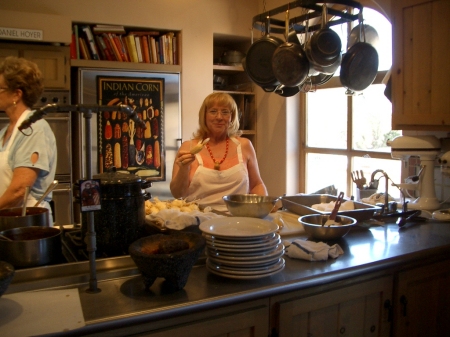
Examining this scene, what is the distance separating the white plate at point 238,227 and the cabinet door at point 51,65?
99.5 inches

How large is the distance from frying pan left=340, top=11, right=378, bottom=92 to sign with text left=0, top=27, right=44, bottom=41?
7.80 feet

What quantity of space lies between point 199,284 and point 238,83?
370 cm

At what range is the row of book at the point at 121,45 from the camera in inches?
145

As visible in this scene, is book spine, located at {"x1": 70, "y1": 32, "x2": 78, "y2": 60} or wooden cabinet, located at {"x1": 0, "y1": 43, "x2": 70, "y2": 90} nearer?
wooden cabinet, located at {"x1": 0, "y1": 43, "x2": 70, "y2": 90}

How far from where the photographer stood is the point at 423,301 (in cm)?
178

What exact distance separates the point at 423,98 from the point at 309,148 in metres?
1.75

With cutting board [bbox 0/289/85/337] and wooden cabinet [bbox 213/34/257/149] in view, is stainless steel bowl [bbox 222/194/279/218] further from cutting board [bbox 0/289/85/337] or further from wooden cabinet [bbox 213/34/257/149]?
wooden cabinet [bbox 213/34/257/149]

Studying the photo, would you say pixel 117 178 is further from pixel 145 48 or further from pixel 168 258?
pixel 145 48

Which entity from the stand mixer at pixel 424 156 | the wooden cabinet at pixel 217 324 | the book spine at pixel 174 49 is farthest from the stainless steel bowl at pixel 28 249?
the book spine at pixel 174 49

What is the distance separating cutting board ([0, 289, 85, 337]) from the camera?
102cm

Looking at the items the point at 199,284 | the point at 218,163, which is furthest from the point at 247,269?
the point at 218,163

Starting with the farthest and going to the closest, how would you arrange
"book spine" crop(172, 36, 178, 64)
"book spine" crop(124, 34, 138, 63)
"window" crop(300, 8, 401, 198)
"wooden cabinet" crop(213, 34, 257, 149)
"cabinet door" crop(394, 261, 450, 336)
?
1. "wooden cabinet" crop(213, 34, 257, 149)
2. "book spine" crop(172, 36, 178, 64)
3. "book spine" crop(124, 34, 138, 63)
4. "window" crop(300, 8, 401, 198)
5. "cabinet door" crop(394, 261, 450, 336)

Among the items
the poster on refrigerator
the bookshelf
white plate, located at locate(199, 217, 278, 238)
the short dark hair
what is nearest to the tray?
white plate, located at locate(199, 217, 278, 238)

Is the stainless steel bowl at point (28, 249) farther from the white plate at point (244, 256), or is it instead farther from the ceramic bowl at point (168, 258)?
the white plate at point (244, 256)
